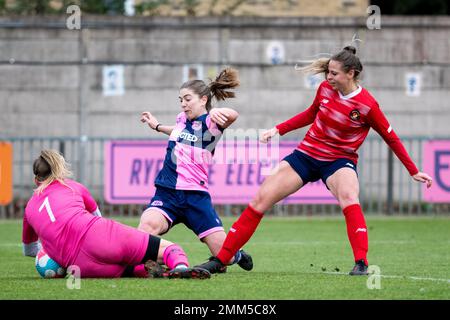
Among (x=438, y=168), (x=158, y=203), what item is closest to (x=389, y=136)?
(x=158, y=203)

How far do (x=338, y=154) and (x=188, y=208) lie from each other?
4.60 feet

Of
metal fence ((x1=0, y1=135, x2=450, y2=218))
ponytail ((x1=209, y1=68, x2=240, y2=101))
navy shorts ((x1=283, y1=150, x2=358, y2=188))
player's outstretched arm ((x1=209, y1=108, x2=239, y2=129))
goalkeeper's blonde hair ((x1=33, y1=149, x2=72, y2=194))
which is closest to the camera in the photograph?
goalkeeper's blonde hair ((x1=33, y1=149, x2=72, y2=194))

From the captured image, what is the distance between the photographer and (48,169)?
9.56 meters

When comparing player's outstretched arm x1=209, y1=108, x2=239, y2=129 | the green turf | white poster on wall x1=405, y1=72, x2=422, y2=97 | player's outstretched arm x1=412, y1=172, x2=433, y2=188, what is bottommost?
the green turf

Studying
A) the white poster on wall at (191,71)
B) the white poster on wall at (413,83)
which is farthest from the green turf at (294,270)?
the white poster on wall at (413,83)

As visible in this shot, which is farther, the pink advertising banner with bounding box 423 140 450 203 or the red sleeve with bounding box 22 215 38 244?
the pink advertising banner with bounding box 423 140 450 203

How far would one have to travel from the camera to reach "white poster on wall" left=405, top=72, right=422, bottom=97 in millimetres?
22000

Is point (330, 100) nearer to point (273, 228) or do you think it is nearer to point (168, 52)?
point (273, 228)

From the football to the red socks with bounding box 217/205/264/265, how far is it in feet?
4.32

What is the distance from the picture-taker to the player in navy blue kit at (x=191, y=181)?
33.6 feet

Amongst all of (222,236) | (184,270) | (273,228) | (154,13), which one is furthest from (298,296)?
(154,13)

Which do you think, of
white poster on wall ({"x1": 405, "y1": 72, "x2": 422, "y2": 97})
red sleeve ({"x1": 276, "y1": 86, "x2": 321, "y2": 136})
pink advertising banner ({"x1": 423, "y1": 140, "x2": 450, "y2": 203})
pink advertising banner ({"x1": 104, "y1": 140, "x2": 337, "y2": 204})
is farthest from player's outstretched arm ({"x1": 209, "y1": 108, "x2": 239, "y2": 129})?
white poster on wall ({"x1": 405, "y1": 72, "x2": 422, "y2": 97})

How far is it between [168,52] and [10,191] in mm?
4158

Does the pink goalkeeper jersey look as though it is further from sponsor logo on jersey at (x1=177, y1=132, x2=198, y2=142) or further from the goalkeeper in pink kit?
sponsor logo on jersey at (x1=177, y1=132, x2=198, y2=142)
